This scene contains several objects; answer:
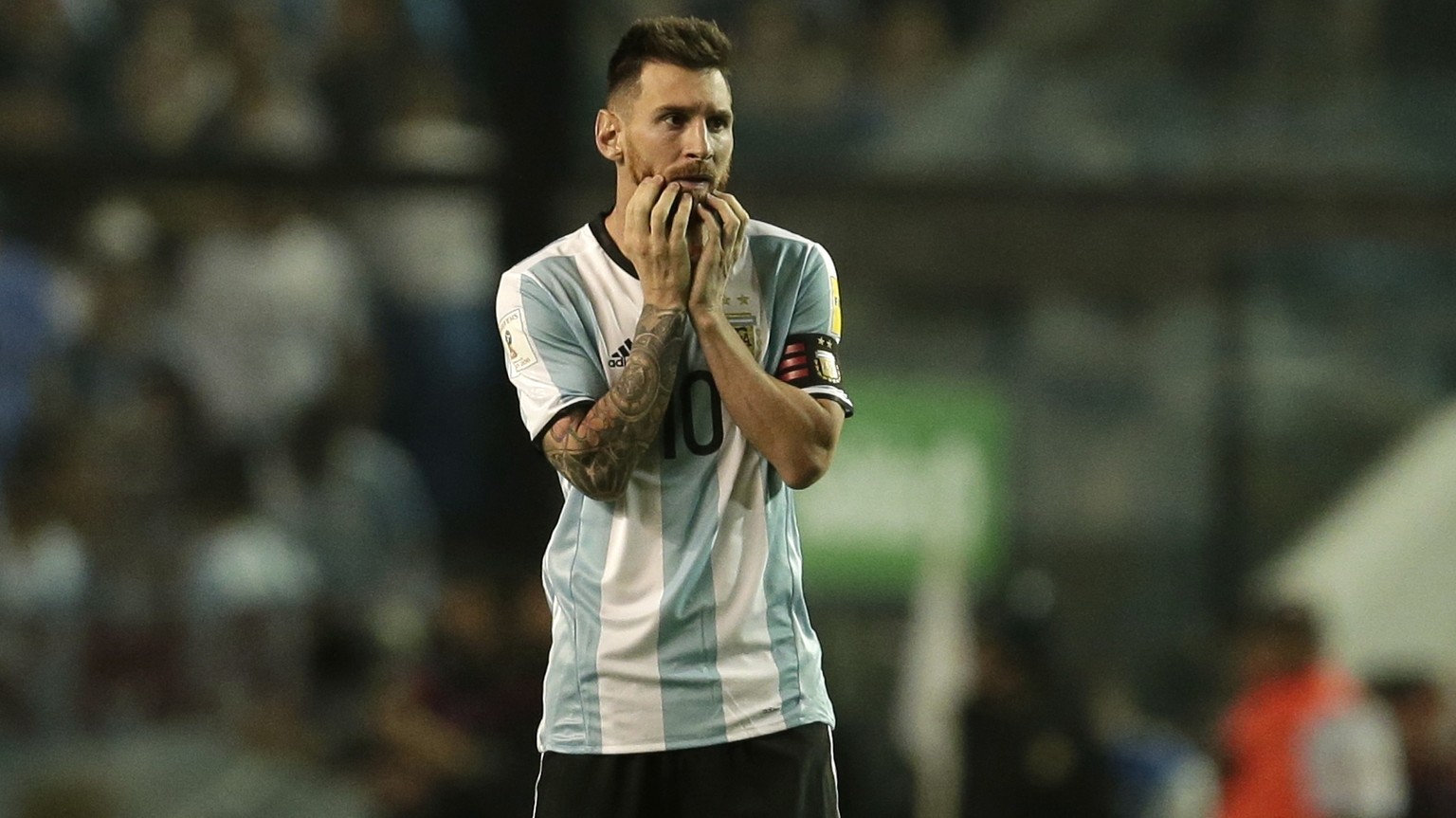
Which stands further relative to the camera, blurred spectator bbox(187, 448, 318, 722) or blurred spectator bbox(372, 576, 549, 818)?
blurred spectator bbox(187, 448, 318, 722)

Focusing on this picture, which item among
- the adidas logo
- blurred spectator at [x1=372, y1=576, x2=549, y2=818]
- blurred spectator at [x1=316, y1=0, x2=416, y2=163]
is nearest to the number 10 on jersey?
the adidas logo

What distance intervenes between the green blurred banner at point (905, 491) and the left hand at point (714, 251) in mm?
5115

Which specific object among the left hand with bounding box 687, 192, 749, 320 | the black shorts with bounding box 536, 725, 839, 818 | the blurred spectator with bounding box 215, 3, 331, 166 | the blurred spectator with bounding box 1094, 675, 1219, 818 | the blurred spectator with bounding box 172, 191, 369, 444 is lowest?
the blurred spectator with bounding box 1094, 675, 1219, 818

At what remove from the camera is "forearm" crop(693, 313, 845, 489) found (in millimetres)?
3352

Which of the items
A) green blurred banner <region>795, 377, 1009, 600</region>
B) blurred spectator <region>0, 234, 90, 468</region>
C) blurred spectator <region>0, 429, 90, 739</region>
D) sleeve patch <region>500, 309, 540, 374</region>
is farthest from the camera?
green blurred banner <region>795, 377, 1009, 600</region>

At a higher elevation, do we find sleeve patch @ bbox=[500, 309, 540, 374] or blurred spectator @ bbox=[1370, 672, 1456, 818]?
sleeve patch @ bbox=[500, 309, 540, 374]

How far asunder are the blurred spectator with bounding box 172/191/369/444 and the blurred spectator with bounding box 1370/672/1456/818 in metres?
4.34

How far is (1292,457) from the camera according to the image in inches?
355

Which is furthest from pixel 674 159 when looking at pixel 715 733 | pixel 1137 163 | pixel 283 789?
pixel 1137 163

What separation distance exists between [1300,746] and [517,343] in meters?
4.72

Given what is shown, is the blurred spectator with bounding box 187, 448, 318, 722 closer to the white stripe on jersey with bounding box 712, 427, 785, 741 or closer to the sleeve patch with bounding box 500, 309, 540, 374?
the sleeve patch with bounding box 500, 309, 540, 374

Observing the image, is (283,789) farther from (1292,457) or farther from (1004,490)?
(1292,457)

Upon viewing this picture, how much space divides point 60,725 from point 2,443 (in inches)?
42.8

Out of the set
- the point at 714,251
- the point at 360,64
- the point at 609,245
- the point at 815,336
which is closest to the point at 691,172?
the point at 714,251
